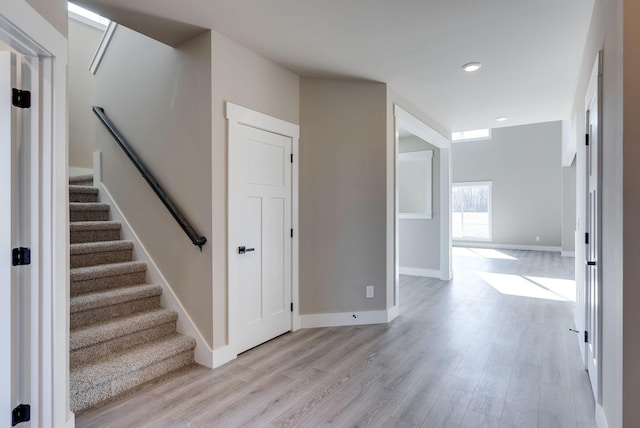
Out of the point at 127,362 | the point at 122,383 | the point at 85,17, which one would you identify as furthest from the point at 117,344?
the point at 85,17

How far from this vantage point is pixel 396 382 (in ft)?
8.21

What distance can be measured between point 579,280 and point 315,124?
313cm

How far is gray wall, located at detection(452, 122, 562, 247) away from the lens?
9.80 meters

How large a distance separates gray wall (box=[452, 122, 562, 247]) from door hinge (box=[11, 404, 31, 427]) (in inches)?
447

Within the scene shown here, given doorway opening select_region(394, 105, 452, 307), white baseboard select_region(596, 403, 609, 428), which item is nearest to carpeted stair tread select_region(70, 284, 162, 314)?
white baseboard select_region(596, 403, 609, 428)

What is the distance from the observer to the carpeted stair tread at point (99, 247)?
3.01 metres

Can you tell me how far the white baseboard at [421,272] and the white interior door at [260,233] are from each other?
3.50 metres

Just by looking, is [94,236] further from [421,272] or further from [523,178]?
[523,178]

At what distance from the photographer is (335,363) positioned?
2.81 m

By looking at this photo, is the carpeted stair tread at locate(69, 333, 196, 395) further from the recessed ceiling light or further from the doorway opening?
the doorway opening

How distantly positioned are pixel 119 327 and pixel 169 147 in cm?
153

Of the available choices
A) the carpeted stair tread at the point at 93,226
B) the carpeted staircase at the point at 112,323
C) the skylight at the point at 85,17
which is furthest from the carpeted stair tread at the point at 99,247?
the skylight at the point at 85,17

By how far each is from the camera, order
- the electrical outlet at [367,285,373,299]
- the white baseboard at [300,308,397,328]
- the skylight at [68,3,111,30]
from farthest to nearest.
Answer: the skylight at [68,3,111,30], the electrical outlet at [367,285,373,299], the white baseboard at [300,308,397,328]

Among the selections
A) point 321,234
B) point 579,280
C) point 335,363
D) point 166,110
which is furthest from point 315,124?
point 579,280
